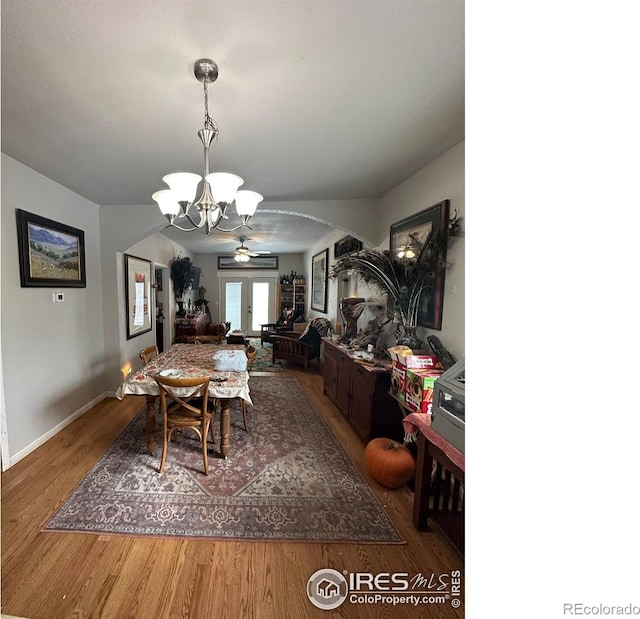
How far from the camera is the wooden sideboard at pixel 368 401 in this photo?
239 centimetres

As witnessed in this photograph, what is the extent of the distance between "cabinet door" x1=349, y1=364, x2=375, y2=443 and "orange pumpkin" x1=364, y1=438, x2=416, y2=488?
387 millimetres

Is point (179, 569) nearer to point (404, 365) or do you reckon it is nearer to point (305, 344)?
→ point (404, 365)

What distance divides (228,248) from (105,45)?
6.01 metres

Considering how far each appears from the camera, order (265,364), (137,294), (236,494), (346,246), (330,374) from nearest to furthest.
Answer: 1. (236,494)
2. (330,374)
3. (137,294)
4. (346,246)
5. (265,364)

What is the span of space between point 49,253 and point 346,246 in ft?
11.3

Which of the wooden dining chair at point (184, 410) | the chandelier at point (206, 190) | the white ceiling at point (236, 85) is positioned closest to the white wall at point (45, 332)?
the white ceiling at point (236, 85)

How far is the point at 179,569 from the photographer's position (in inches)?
55.6

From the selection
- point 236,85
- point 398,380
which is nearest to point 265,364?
point 398,380

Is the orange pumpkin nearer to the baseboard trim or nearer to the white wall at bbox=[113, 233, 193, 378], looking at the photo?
the baseboard trim

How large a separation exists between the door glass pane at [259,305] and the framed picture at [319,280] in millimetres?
2210

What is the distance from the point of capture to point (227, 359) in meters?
2.49

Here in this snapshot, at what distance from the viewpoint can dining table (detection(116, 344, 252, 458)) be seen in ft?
6.98
